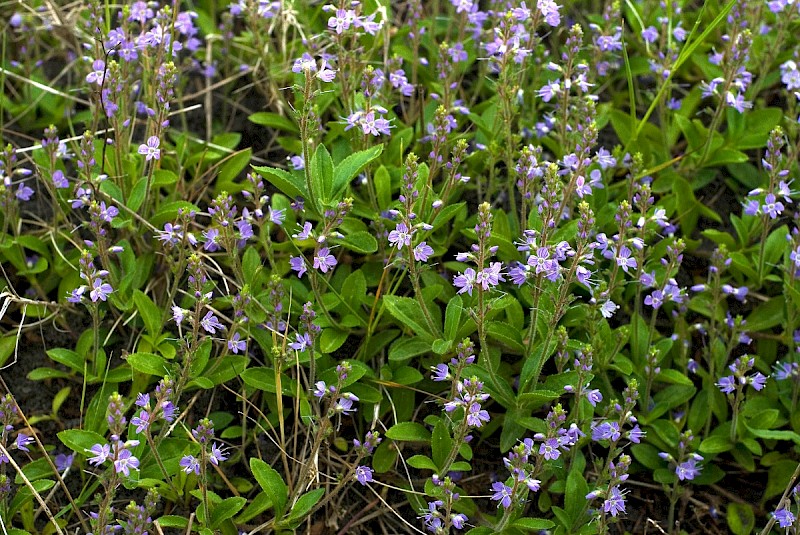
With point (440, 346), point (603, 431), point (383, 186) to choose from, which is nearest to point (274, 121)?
point (383, 186)

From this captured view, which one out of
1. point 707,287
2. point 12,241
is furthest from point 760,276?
point 12,241

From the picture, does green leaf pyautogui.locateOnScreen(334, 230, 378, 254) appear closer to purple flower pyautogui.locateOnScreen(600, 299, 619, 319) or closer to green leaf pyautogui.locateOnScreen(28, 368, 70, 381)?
purple flower pyautogui.locateOnScreen(600, 299, 619, 319)

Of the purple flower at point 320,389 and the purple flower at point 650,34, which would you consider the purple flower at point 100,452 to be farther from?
the purple flower at point 650,34

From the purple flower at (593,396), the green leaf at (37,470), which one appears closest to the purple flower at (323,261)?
the purple flower at (593,396)

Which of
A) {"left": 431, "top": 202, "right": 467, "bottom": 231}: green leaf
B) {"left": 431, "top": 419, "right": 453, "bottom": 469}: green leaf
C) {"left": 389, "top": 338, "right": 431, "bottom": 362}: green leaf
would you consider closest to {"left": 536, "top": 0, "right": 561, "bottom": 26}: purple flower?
{"left": 431, "top": 202, "right": 467, "bottom": 231}: green leaf

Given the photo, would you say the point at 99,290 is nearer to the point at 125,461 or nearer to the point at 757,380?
the point at 125,461

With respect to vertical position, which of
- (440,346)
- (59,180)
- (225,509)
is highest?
(59,180)
